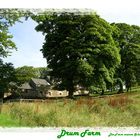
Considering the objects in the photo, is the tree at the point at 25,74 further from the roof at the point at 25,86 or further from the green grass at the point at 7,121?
the green grass at the point at 7,121

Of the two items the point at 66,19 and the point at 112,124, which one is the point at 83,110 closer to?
the point at 112,124

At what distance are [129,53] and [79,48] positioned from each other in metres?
1.35

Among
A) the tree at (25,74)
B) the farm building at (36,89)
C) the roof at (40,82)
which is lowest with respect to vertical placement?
the farm building at (36,89)

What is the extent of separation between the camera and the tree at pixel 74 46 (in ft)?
31.9

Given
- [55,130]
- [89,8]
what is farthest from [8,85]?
[89,8]

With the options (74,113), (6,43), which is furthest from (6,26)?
(74,113)

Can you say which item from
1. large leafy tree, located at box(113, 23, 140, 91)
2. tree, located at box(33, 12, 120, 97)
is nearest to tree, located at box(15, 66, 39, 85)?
tree, located at box(33, 12, 120, 97)

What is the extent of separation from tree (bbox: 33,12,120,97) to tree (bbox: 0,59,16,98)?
1.95ft

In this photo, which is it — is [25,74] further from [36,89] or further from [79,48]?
[79,48]

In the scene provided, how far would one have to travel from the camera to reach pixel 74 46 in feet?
32.4

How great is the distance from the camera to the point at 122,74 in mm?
10750

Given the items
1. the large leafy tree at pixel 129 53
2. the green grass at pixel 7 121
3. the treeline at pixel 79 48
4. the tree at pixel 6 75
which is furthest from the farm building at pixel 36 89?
the large leafy tree at pixel 129 53

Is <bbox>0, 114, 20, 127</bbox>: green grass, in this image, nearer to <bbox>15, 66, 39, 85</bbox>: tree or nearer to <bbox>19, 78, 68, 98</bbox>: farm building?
<bbox>19, 78, 68, 98</bbox>: farm building

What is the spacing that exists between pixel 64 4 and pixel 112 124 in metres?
2.06
